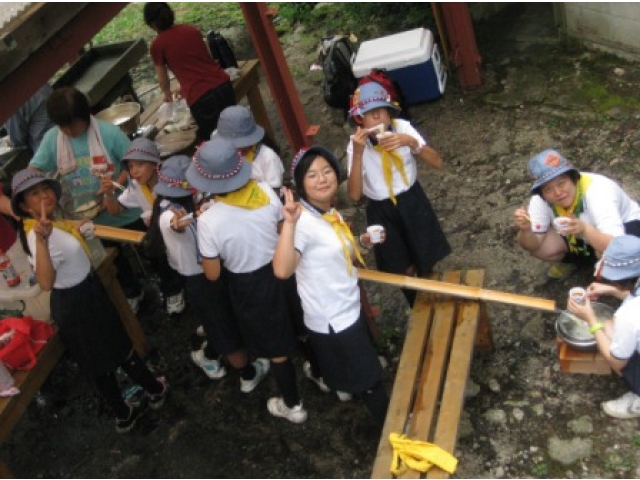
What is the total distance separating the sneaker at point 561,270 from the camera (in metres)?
5.35

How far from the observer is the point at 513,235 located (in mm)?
5930

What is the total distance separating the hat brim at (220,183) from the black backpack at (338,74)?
14.6ft

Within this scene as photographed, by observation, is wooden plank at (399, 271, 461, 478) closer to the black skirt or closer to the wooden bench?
the wooden bench

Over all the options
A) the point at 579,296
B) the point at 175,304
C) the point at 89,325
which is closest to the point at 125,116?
the point at 175,304

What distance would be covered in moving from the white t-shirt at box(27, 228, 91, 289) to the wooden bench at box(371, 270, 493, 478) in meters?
2.23

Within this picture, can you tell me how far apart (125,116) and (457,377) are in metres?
4.71

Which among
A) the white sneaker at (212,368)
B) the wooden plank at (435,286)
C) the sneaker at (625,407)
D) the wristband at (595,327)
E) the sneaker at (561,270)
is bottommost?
the sneaker at (625,407)

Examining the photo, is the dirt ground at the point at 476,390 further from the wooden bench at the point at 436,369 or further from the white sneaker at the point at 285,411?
the wooden bench at the point at 436,369

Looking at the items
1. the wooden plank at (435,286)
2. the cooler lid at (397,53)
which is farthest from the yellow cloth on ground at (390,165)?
the cooler lid at (397,53)

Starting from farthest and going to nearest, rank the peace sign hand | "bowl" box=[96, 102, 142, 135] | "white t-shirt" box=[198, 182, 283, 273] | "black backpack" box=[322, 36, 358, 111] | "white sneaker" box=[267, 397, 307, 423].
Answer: "black backpack" box=[322, 36, 358, 111], "bowl" box=[96, 102, 142, 135], "white sneaker" box=[267, 397, 307, 423], "white t-shirt" box=[198, 182, 283, 273], the peace sign hand

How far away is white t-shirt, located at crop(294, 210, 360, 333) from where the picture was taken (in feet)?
12.6

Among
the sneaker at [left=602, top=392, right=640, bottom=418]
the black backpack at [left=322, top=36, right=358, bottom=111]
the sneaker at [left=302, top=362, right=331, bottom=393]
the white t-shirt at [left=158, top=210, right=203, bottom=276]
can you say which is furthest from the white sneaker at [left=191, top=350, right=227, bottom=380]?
the black backpack at [left=322, top=36, right=358, bottom=111]

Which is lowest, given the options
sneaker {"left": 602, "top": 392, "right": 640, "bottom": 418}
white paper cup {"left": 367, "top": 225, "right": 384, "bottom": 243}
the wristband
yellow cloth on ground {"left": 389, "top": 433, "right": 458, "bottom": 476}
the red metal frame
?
sneaker {"left": 602, "top": 392, "right": 640, "bottom": 418}

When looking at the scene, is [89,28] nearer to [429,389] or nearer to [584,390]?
[429,389]
